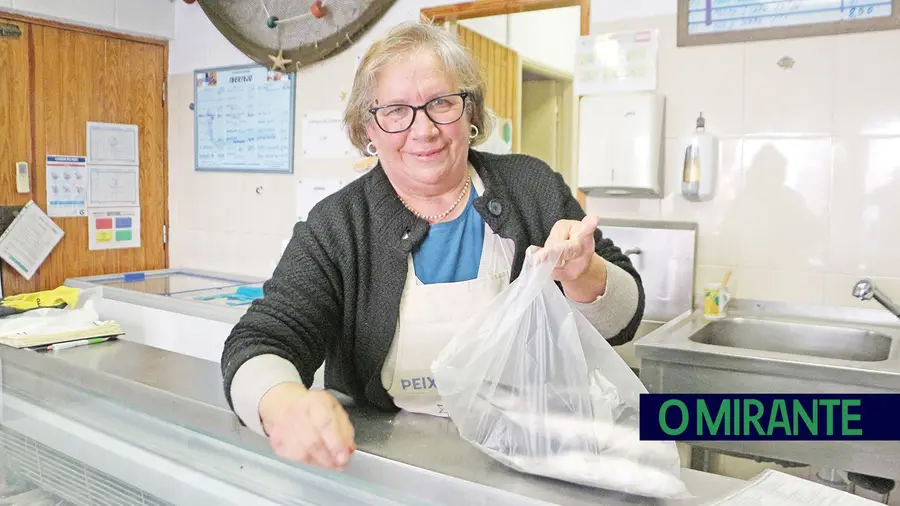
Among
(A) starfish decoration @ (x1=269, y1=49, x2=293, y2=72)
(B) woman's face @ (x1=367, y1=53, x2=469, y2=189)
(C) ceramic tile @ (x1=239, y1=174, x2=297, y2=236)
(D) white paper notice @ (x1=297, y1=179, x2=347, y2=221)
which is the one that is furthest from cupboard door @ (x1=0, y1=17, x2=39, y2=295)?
(B) woman's face @ (x1=367, y1=53, x2=469, y2=189)

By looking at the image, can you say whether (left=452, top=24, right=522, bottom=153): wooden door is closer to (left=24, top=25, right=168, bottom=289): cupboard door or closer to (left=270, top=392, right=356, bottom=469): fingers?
(left=24, top=25, right=168, bottom=289): cupboard door

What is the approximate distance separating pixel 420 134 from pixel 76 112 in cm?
242

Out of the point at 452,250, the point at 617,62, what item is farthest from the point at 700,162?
the point at 452,250

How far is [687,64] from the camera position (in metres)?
2.09

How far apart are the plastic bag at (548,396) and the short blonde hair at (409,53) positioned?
0.44 metres

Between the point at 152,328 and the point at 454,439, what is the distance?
212cm

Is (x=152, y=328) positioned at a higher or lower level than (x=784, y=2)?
lower

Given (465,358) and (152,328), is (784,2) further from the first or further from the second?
(152,328)

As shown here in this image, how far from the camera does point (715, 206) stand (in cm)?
210

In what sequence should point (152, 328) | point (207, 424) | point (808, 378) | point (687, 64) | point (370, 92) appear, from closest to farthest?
point (207, 424) < point (370, 92) < point (808, 378) < point (687, 64) < point (152, 328)

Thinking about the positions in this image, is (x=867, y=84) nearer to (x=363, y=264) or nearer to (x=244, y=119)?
(x=363, y=264)

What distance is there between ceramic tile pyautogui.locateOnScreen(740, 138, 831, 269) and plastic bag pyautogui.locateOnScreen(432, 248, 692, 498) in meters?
1.44

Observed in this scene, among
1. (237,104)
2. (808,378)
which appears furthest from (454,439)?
(237,104)

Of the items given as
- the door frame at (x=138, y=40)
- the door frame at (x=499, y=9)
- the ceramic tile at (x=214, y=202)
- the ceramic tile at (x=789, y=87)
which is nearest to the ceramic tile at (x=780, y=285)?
the ceramic tile at (x=789, y=87)
